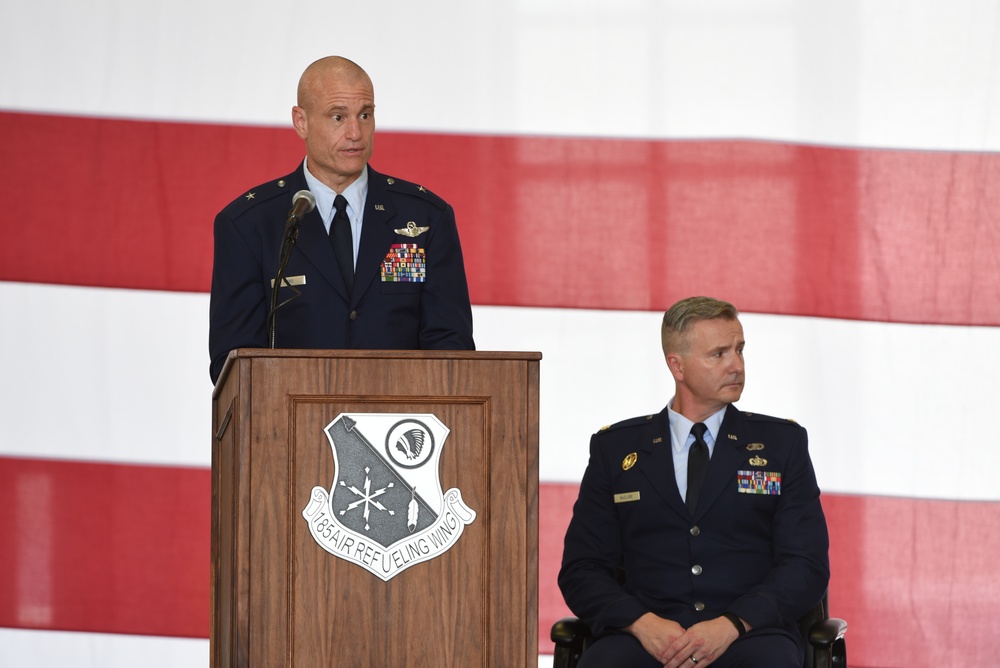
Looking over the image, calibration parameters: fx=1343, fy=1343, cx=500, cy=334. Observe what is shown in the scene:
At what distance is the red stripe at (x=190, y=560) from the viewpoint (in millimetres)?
3609

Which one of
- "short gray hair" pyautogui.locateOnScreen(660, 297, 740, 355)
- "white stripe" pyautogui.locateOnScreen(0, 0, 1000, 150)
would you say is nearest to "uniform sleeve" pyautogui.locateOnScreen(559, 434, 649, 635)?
"short gray hair" pyautogui.locateOnScreen(660, 297, 740, 355)

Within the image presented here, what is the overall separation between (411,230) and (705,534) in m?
0.90

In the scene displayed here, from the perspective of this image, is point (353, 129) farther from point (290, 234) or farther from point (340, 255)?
point (290, 234)

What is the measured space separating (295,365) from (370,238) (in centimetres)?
64

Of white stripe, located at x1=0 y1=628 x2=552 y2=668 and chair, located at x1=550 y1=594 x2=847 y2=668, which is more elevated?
chair, located at x1=550 y1=594 x2=847 y2=668

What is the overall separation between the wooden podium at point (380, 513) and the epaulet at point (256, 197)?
0.68 m

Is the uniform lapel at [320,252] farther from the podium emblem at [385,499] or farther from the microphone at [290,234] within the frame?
the podium emblem at [385,499]

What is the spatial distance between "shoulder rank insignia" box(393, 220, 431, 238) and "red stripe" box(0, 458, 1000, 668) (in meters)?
1.31

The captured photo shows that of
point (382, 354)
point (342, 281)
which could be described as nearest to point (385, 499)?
point (382, 354)

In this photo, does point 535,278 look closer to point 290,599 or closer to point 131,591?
point 131,591

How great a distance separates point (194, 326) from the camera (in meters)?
3.70

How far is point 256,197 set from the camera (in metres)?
2.53

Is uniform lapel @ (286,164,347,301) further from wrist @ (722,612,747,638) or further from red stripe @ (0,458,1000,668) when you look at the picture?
red stripe @ (0,458,1000,668)

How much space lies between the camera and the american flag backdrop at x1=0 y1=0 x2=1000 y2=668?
3.63 m
